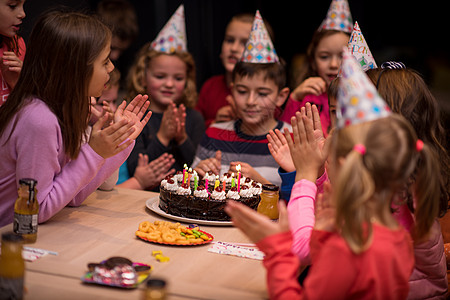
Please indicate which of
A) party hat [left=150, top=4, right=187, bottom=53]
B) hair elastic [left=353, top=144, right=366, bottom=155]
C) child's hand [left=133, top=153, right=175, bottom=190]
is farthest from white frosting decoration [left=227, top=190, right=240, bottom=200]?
party hat [left=150, top=4, right=187, bottom=53]

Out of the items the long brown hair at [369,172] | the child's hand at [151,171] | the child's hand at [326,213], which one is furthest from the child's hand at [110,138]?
the child's hand at [151,171]

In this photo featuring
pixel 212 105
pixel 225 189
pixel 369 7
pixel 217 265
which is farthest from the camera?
pixel 369 7

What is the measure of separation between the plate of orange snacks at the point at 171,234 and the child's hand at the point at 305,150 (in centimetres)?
36

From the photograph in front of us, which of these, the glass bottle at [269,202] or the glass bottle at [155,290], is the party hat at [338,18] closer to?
the glass bottle at [269,202]

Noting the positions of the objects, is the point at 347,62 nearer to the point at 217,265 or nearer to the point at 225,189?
the point at 217,265

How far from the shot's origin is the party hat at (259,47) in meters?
2.97

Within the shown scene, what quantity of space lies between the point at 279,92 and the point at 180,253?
5.11 feet

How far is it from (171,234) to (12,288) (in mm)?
572

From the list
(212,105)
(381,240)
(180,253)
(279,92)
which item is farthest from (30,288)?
(212,105)

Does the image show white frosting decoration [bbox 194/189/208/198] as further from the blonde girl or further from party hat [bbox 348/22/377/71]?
the blonde girl

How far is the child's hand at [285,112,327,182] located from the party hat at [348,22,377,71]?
52 cm

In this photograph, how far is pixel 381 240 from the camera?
1.21 meters

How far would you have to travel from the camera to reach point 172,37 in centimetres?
345

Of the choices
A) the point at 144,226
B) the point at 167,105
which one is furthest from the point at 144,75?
the point at 144,226
